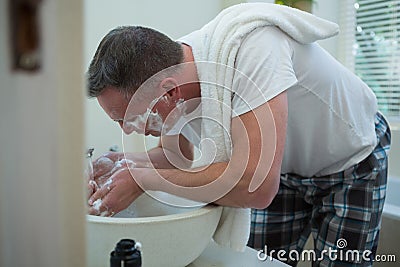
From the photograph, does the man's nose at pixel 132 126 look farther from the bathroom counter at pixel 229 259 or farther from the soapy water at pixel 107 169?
the bathroom counter at pixel 229 259

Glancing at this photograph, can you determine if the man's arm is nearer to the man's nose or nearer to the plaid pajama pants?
the man's nose

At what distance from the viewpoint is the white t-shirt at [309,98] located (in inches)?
30.3

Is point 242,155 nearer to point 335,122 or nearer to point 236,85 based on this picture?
point 236,85

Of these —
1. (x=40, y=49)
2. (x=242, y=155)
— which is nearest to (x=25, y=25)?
(x=40, y=49)

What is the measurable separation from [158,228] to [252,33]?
41cm

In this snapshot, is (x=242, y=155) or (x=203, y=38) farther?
(x=203, y=38)

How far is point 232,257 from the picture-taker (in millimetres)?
788

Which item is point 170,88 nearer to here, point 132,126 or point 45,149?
point 132,126

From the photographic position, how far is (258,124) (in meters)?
0.75

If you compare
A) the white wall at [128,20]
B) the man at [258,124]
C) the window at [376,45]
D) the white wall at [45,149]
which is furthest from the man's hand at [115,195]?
the window at [376,45]

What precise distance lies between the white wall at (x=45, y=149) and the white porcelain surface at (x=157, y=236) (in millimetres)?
343

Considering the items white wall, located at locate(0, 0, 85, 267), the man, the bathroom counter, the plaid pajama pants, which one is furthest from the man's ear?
white wall, located at locate(0, 0, 85, 267)

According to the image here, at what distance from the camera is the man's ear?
89cm

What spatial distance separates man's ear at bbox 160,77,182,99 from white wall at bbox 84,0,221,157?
648mm
